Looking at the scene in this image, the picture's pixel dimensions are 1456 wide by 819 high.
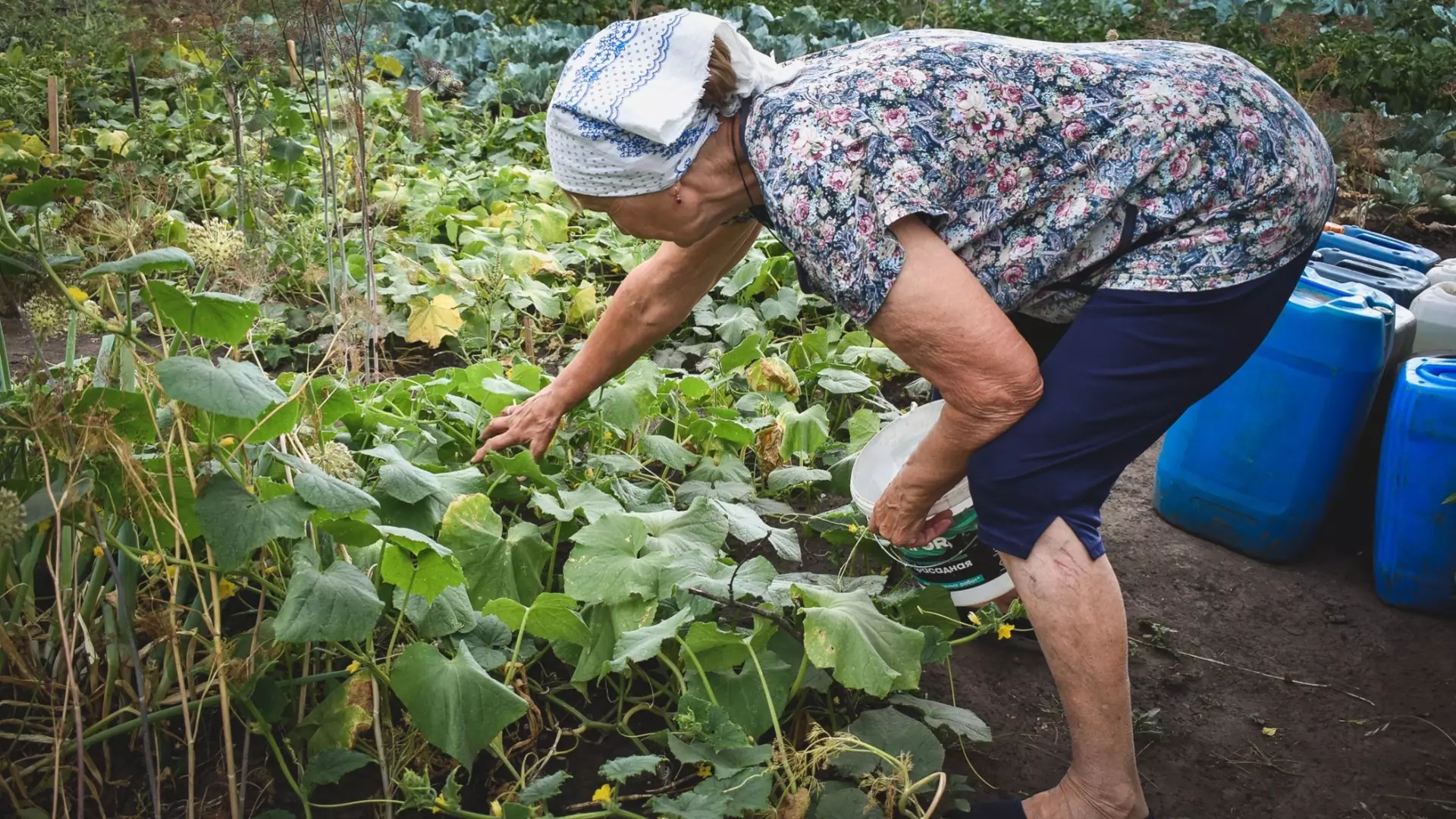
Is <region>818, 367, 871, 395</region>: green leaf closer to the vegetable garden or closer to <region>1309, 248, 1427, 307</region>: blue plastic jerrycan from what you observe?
the vegetable garden

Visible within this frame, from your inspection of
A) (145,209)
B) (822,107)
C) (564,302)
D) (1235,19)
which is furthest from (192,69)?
(1235,19)

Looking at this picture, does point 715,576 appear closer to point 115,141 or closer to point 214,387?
point 214,387

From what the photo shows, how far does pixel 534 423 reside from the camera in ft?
8.28

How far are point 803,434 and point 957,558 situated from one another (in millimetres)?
696

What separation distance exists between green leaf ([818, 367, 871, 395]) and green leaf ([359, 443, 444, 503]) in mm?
1249

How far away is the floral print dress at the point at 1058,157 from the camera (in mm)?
1781

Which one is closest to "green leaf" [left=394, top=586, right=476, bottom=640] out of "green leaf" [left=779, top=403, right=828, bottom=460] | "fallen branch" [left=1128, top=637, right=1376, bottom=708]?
"green leaf" [left=779, top=403, right=828, bottom=460]

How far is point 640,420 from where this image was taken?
2984 millimetres

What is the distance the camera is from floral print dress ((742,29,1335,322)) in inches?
70.1

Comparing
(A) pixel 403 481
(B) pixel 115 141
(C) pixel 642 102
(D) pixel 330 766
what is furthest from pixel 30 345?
(C) pixel 642 102

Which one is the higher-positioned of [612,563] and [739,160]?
[739,160]

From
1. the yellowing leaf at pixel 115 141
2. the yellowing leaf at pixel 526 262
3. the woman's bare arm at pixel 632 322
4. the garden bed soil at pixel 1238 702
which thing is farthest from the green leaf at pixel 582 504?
the yellowing leaf at pixel 115 141

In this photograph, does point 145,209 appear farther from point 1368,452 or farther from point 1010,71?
point 1368,452

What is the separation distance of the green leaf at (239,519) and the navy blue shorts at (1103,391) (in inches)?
40.0
